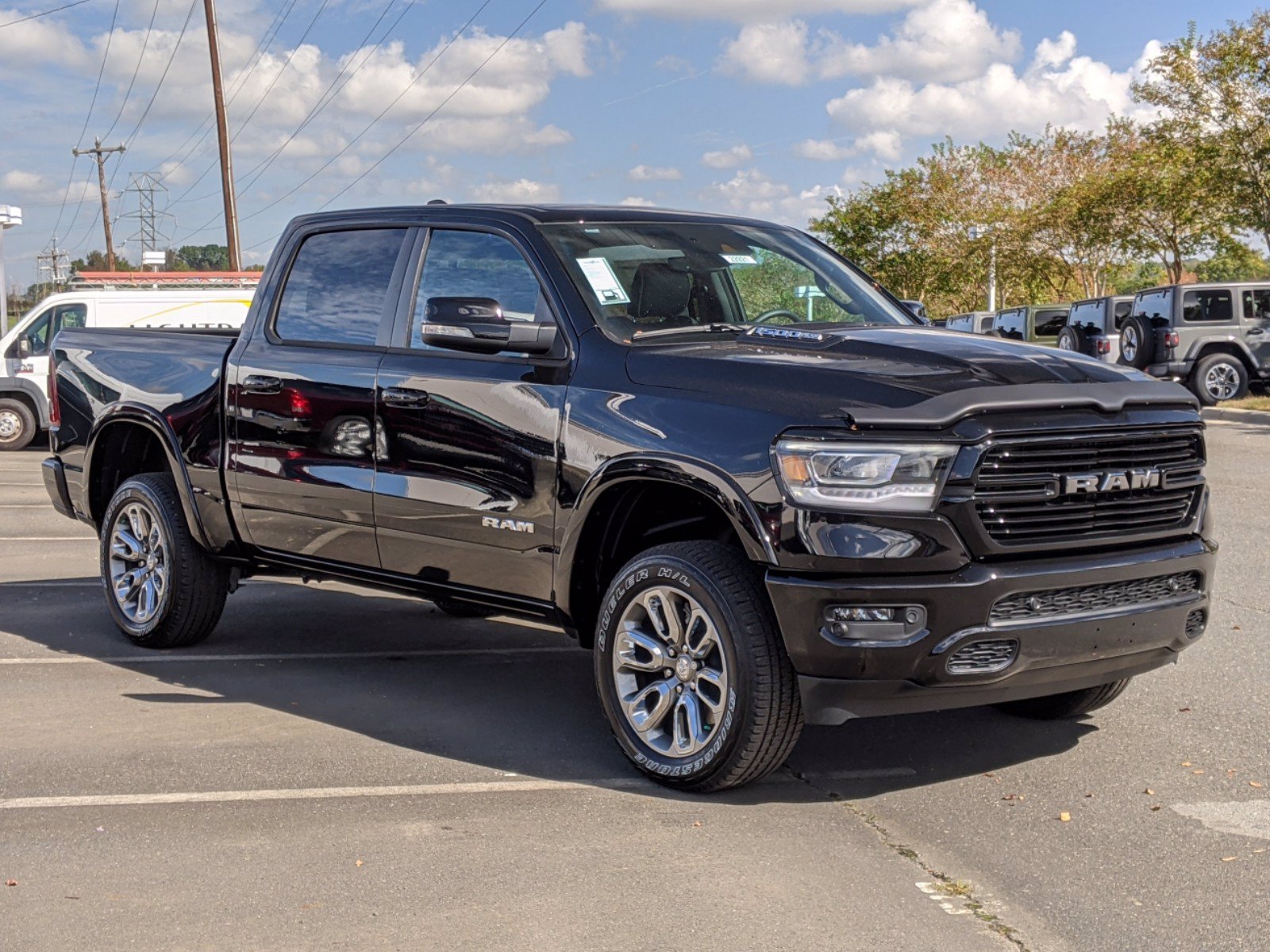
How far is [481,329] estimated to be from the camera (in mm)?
5254

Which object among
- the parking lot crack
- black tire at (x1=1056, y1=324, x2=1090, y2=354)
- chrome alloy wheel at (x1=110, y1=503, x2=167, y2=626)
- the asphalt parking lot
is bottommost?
the parking lot crack

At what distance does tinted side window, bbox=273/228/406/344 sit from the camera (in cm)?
616

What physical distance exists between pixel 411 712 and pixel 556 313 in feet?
5.66

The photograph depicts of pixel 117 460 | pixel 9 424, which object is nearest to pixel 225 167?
pixel 9 424

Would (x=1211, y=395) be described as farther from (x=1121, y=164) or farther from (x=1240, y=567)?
(x=1121, y=164)

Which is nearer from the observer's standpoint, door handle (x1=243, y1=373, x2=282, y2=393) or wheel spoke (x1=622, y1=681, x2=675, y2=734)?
wheel spoke (x1=622, y1=681, x2=675, y2=734)

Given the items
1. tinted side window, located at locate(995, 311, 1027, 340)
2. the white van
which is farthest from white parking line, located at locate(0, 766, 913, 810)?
tinted side window, located at locate(995, 311, 1027, 340)

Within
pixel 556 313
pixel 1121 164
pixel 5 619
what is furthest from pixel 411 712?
pixel 1121 164

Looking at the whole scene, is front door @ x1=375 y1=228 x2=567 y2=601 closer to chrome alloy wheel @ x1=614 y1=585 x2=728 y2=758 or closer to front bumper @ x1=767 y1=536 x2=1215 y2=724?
chrome alloy wheel @ x1=614 y1=585 x2=728 y2=758

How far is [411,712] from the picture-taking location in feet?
19.7

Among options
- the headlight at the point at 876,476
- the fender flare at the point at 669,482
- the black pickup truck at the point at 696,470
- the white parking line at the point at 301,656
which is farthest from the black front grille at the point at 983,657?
the white parking line at the point at 301,656

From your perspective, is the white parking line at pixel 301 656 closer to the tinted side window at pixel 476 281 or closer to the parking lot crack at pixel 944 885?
the tinted side window at pixel 476 281

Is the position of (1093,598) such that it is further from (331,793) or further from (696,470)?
(331,793)

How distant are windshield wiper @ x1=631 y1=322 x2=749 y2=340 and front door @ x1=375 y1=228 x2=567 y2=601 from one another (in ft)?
0.95
